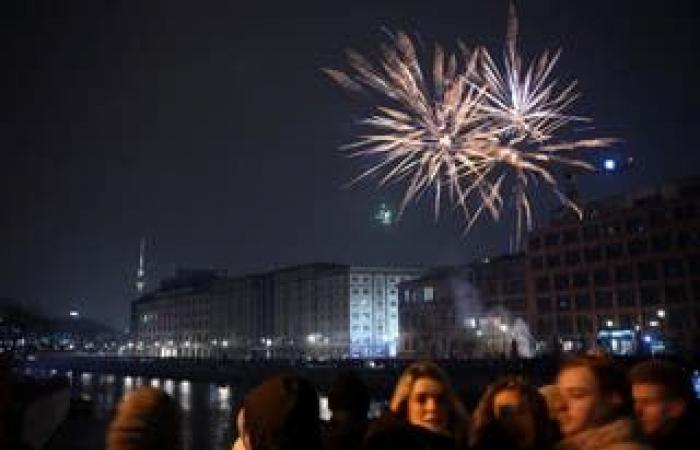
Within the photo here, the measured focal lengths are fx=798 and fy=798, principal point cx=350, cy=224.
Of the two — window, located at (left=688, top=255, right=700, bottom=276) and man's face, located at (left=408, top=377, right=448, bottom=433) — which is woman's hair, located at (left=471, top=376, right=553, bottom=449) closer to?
man's face, located at (left=408, top=377, right=448, bottom=433)

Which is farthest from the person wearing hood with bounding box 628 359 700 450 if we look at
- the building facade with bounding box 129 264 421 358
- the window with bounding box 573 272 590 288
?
the building facade with bounding box 129 264 421 358

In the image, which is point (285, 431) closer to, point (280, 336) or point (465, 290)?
point (465, 290)

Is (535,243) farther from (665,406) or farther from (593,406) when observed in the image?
(593,406)

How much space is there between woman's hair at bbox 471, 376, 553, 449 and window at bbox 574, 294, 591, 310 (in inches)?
3556

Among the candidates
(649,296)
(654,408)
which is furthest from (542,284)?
(654,408)

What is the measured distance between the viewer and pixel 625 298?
8619 centimetres

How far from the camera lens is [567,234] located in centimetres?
9594

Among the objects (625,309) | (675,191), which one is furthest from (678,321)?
A: (675,191)

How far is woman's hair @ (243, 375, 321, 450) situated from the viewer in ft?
11.8

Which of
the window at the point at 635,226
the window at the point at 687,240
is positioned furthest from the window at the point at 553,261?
the window at the point at 687,240

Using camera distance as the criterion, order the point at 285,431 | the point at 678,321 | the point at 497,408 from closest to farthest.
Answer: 1. the point at 285,431
2. the point at 497,408
3. the point at 678,321

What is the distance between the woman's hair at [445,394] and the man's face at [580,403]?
0.63 m

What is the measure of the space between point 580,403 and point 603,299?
88.8m

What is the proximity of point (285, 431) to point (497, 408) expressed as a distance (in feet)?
5.73
